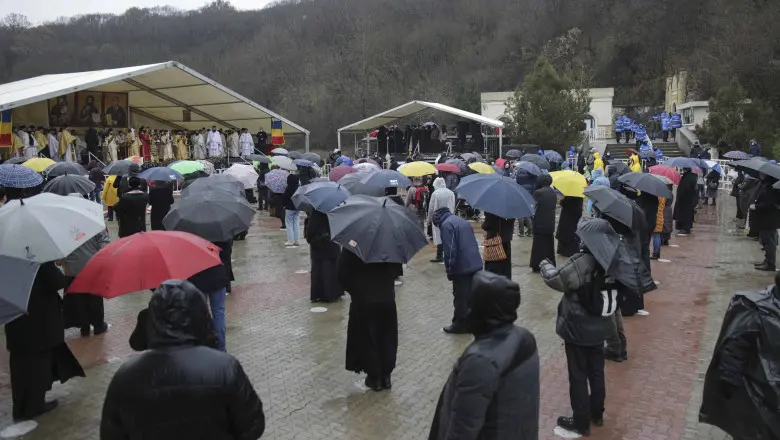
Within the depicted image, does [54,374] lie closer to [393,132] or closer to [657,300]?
[657,300]

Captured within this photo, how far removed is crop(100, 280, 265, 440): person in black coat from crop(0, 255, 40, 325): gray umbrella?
1744 mm

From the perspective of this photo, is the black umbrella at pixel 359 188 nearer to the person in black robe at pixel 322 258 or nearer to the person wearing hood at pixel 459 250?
the person in black robe at pixel 322 258

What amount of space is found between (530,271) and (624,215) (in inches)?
179

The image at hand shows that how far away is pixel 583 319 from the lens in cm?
477

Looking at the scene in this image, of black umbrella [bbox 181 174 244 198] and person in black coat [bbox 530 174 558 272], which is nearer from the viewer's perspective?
black umbrella [bbox 181 174 244 198]

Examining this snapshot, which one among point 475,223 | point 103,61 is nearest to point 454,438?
point 475,223

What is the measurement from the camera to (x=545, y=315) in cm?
832

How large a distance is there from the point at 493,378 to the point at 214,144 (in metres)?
26.0

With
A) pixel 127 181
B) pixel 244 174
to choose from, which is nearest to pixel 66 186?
pixel 127 181

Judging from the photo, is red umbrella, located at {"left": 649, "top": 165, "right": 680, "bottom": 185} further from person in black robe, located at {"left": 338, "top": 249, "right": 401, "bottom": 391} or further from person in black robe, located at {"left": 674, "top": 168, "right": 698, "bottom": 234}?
person in black robe, located at {"left": 338, "top": 249, "right": 401, "bottom": 391}

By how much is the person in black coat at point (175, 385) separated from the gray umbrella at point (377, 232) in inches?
104

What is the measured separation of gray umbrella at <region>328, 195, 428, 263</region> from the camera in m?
5.39

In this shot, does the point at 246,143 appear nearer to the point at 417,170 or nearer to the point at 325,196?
the point at 417,170

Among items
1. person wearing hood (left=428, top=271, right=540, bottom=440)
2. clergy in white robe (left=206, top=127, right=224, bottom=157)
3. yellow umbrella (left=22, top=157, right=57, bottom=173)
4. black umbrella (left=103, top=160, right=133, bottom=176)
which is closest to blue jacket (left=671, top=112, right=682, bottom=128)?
clergy in white robe (left=206, top=127, right=224, bottom=157)
